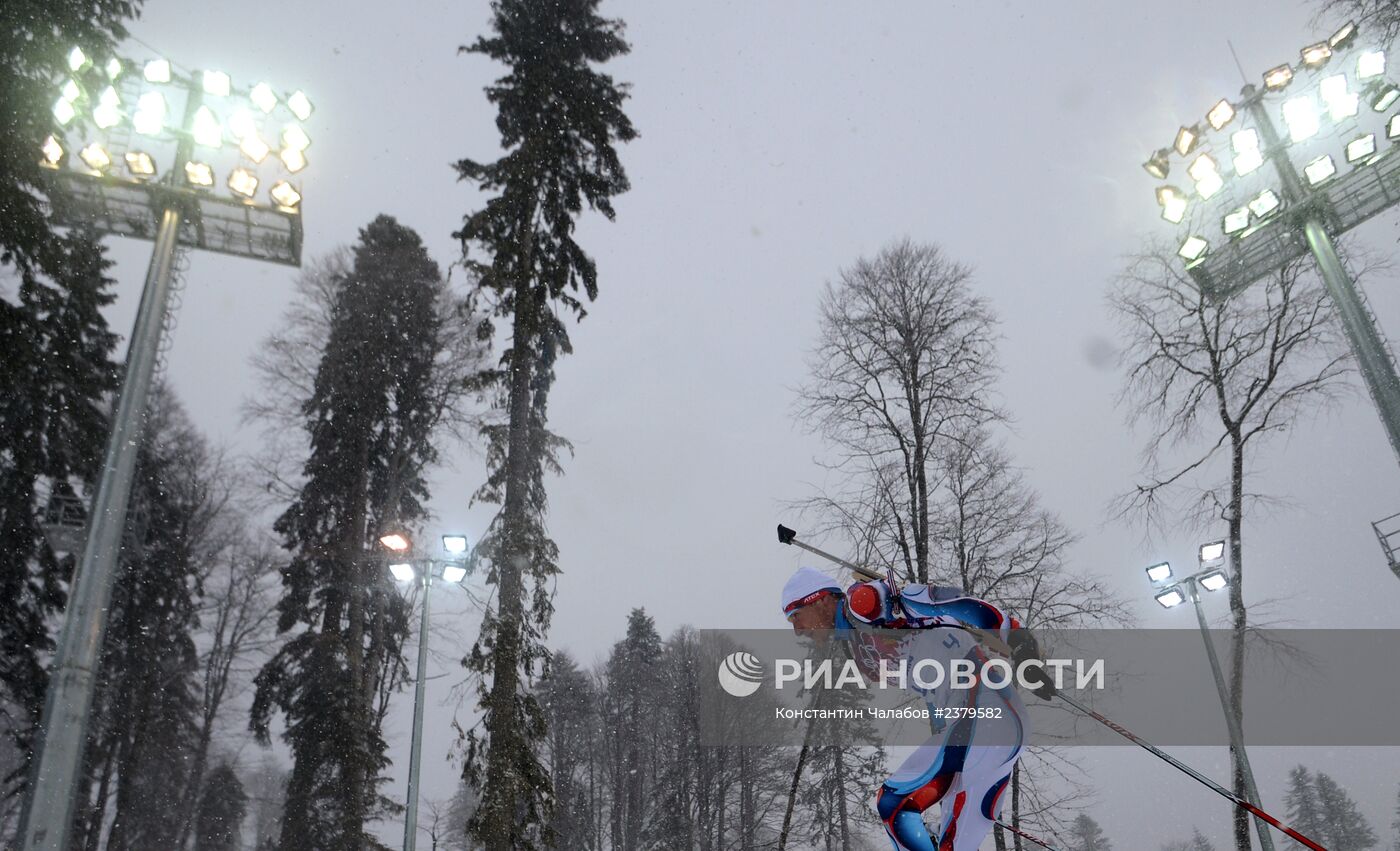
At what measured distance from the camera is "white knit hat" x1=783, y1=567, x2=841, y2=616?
423 cm

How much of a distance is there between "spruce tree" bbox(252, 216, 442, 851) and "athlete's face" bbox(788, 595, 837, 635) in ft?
42.7

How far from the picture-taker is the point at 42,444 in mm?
11680

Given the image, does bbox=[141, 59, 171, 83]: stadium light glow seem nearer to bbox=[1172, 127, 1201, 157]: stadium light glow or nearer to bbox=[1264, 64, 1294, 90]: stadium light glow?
bbox=[1172, 127, 1201, 157]: stadium light glow

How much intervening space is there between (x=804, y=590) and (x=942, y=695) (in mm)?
913

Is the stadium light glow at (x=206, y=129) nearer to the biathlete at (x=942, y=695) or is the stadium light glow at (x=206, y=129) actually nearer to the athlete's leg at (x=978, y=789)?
the biathlete at (x=942, y=695)

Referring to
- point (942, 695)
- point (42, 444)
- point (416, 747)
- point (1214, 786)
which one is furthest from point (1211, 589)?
point (42, 444)

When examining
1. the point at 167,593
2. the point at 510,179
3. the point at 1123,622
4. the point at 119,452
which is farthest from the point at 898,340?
the point at 167,593

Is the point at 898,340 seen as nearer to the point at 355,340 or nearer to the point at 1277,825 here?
the point at 1277,825

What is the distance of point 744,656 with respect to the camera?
50.9 ft

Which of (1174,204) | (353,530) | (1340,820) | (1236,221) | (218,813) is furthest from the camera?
(1340,820)

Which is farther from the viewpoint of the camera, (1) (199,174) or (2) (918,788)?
(1) (199,174)

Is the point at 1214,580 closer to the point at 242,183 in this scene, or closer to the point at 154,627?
the point at 242,183

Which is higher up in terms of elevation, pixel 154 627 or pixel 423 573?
pixel 154 627

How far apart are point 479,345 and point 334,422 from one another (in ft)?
11.3
